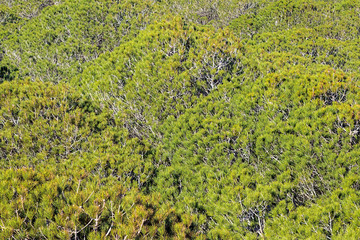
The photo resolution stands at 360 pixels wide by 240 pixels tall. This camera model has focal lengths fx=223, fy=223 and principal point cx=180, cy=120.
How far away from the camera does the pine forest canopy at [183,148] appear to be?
3.05 metres

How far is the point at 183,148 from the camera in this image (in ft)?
20.0

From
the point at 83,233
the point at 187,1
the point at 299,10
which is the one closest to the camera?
the point at 83,233

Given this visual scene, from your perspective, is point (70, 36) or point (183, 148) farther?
point (70, 36)

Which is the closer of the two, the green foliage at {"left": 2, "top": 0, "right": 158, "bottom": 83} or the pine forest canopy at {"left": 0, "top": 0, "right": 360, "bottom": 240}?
the pine forest canopy at {"left": 0, "top": 0, "right": 360, "bottom": 240}

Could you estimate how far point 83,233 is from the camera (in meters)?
2.80

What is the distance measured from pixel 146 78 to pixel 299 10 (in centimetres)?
1655

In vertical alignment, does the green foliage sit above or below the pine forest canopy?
above

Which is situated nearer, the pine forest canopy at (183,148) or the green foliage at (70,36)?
the pine forest canopy at (183,148)

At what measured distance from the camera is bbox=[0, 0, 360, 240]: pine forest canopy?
10.0ft

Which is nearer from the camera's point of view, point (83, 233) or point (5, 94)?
point (83, 233)

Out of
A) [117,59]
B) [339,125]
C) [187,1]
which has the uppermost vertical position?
[187,1]

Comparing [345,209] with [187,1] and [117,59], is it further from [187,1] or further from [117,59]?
[187,1]

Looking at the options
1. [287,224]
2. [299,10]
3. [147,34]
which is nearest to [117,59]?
[147,34]

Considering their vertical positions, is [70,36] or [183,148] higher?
[70,36]
